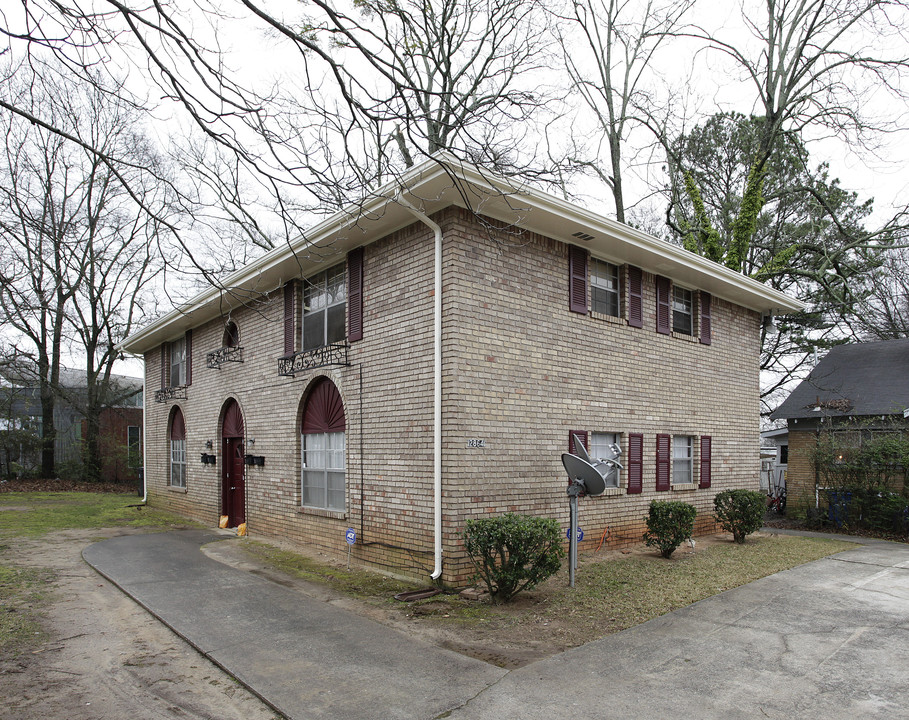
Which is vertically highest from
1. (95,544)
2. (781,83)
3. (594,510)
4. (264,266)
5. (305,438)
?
(781,83)

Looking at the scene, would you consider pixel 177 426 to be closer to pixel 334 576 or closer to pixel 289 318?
pixel 289 318

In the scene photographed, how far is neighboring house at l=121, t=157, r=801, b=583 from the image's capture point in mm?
8141

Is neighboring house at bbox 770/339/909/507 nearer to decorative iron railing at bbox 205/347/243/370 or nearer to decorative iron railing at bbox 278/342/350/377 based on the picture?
decorative iron railing at bbox 278/342/350/377

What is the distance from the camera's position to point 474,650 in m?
5.79

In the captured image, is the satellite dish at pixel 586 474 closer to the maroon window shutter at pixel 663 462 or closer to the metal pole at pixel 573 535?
the metal pole at pixel 573 535

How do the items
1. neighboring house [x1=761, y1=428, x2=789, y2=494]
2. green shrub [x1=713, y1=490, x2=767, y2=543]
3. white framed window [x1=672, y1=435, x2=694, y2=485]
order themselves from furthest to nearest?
neighboring house [x1=761, y1=428, x2=789, y2=494], white framed window [x1=672, y1=435, x2=694, y2=485], green shrub [x1=713, y1=490, x2=767, y2=543]

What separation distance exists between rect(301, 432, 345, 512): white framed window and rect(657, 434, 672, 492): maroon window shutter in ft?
18.5

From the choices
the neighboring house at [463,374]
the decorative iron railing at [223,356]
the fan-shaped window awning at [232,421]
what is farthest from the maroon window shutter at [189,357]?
the fan-shaped window awning at [232,421]

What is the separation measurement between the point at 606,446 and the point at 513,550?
3.91m

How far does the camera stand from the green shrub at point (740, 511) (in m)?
11.4

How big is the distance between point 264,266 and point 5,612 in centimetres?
621

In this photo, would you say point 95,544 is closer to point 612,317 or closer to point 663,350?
point 612,317

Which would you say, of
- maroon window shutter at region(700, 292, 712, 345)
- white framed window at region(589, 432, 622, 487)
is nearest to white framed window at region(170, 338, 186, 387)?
white framed window at region(589, 432, 622, 487)

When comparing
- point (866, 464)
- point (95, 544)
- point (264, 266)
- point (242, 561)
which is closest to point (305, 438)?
point (242, 561)
